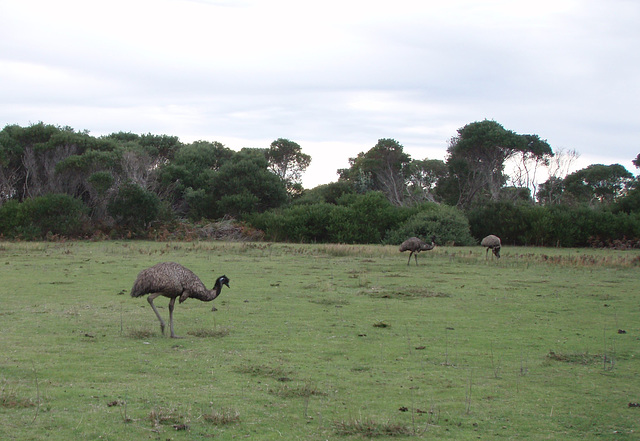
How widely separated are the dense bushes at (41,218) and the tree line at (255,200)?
0.21 ft

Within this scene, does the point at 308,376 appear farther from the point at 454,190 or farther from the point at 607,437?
the point at 454,190

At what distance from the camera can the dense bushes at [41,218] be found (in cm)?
4094

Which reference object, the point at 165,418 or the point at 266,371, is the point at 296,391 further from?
the point at 165,418

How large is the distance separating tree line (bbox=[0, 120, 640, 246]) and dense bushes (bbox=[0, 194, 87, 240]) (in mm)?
65

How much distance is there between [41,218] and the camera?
41969 mm

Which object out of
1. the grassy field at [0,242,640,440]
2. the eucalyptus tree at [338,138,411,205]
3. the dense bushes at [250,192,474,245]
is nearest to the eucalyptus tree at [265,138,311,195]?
the eucalyptus tree at [338,138,411,205]

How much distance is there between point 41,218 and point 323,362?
36.5m

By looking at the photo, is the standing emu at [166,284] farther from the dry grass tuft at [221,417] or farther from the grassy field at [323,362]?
the dry grass tuft at [221,417]

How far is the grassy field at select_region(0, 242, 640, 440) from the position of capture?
283 inches

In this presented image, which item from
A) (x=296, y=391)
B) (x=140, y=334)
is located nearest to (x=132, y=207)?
(x=140, y=334)

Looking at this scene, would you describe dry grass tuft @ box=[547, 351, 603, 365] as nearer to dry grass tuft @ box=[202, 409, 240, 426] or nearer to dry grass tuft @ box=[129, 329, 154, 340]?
dry grass tuft @ box=[202, 409, 240, 426]

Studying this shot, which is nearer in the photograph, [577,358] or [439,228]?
[577,358]

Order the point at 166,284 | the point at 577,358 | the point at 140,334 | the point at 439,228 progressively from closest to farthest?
the point at 577,358, the point at 166,284, the point at 140,334, the point at 439,228

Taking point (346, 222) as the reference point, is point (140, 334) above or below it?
below
